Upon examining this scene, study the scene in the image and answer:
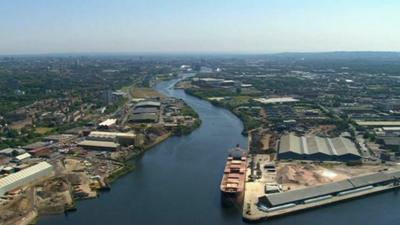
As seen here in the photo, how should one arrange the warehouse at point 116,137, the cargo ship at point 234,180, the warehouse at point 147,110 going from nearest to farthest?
1. the cargo ship at point 234,180
2. the warehouse at point 116,137
3. the warehouse at point 147,110

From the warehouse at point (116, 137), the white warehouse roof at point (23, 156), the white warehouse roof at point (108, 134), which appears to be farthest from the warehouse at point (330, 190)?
the white warehouse roof at point (23, 156)

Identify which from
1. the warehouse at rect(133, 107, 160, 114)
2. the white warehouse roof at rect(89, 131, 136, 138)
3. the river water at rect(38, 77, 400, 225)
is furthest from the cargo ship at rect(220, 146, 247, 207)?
the warehouse at rect(133, 107, 160, 114)

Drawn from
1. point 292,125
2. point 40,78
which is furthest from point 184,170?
point 40,78

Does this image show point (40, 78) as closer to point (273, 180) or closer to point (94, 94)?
point (94, 94)

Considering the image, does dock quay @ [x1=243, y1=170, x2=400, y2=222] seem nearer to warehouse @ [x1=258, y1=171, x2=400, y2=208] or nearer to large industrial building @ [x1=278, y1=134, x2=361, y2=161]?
warehouse @ [x1=258, y1=171, x2=400, y2=208]

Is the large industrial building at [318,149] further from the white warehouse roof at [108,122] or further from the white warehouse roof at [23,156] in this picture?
the white warehouse roof at [23,156]

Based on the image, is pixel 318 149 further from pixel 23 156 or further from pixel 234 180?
pixel 23 156
